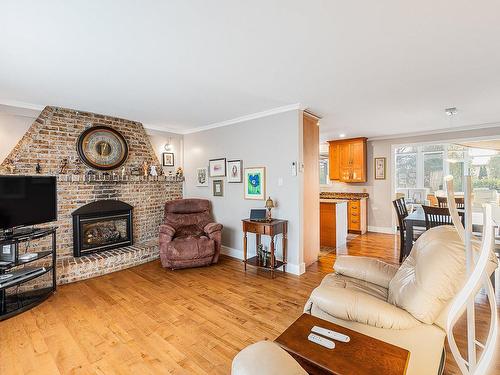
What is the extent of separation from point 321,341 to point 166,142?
4.69 m

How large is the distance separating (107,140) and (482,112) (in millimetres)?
6057

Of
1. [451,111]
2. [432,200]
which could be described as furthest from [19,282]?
[432,200]

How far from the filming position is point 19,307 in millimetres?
2770

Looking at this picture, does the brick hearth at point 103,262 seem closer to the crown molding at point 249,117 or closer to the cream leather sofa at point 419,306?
the crown molding at point 249,117

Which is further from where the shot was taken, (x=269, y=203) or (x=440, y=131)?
(x=440, y=131)

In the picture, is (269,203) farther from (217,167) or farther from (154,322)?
(154,322)

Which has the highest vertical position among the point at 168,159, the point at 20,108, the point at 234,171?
the point at 20,108

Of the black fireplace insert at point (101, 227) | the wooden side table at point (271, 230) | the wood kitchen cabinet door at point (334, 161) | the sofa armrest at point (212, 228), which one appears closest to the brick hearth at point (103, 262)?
the black fireplace insert at point (101, 227)

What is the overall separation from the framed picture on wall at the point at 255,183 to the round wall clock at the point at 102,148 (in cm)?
213

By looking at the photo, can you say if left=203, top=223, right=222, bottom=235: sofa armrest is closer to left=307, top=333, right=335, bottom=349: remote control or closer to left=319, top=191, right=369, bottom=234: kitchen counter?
left=307, top=333, right=335, bottom=349: remote control

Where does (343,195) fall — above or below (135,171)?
below

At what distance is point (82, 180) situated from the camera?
12.8 ft

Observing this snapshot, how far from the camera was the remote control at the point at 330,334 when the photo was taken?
4.53 feet

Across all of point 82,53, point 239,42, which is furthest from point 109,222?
point 239,42
